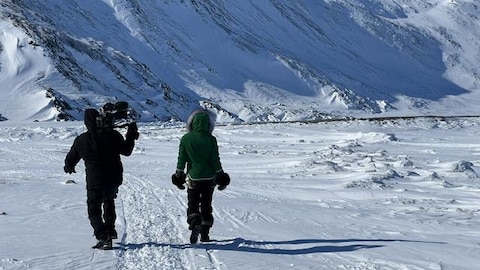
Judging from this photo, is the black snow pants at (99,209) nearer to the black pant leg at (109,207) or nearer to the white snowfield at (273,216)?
the black pant leg at (109,207)

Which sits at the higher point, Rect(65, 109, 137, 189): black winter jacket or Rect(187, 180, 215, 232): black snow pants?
Rect(65, 109, 137, 189): black winter jacket

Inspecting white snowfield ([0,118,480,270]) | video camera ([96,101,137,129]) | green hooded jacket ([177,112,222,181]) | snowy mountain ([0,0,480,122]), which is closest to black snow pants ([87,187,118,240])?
white snowfield ([0,118,480,270])

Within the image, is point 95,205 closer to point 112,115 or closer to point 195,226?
point 112,115

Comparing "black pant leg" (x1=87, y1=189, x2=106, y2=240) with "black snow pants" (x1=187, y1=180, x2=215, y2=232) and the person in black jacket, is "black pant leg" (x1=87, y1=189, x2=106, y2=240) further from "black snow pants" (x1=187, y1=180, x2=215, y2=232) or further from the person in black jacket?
"black snow pants" (x1=187, y1=180, x2=215, y2=232)

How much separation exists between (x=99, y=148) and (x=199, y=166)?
129 centimetres

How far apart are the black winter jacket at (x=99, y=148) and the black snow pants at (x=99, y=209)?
0.08 m

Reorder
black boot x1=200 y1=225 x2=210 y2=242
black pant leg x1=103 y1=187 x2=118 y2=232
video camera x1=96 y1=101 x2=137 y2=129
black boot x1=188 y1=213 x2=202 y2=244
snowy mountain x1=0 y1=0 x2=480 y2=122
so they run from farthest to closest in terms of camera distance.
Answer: snowy mountain x1=0 y1=0 x2=480 y2=122 < black boot x1=200 y1=225 x2=210 y2=242 < black boot x1=188 y1=213 x2=202 y2=244 < black pant leg x1=103 y1=187 x2=118 y2=232 < video camera x1=96 y1=101 x2=137 y2=129

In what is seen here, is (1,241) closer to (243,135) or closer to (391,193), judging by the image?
(391,193)

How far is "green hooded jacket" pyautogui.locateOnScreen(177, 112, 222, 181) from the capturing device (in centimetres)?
823

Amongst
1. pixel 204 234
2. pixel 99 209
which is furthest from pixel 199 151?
pixel 99 209

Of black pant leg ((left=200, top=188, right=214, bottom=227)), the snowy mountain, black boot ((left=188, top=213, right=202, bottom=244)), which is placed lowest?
black boot ((left=188, top=213, right=202, bottom=244))

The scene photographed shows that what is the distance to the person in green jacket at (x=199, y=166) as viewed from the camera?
27.0 feet

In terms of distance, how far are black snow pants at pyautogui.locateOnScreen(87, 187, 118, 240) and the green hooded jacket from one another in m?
0.98

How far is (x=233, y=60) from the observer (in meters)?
131
